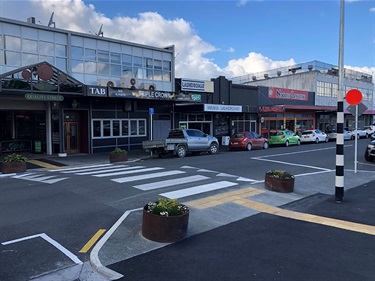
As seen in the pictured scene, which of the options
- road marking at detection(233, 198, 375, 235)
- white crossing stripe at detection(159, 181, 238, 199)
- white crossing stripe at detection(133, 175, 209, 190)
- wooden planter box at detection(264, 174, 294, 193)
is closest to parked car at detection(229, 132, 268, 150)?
white crossing stripe at detection(133, 175, 209, 190)

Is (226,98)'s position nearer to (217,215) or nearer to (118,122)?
(118,122)

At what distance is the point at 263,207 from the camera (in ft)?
26.6

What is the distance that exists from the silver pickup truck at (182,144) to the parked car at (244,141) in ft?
10.3

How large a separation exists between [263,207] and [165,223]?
3265 millimetres

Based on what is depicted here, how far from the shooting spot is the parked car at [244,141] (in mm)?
25531

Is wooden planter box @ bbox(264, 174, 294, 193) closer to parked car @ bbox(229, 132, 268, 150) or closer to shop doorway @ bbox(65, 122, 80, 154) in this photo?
parked car @ bbox(229, 132, 268, 150)

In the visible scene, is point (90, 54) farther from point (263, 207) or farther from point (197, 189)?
point (263, 207)

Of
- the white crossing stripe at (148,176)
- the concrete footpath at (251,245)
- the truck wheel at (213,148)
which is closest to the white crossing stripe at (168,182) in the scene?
the white crossing stripe at (148,176)

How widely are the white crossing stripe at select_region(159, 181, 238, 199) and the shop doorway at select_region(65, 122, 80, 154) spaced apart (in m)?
14.4

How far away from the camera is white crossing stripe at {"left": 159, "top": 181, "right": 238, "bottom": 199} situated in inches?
366

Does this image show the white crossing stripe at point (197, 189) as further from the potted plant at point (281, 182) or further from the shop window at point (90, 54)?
the shop window at point (90, 54)

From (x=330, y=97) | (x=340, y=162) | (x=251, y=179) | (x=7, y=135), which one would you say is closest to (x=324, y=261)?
(x=340, y=162)

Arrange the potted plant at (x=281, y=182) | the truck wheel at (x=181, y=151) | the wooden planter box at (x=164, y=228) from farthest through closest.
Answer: the truck wheel at (x=181, y=151) → the potted plant at (x=281, y=182) → the wooden planter box at (x=164, y=228)

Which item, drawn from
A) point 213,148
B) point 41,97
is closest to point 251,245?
point 41,97
